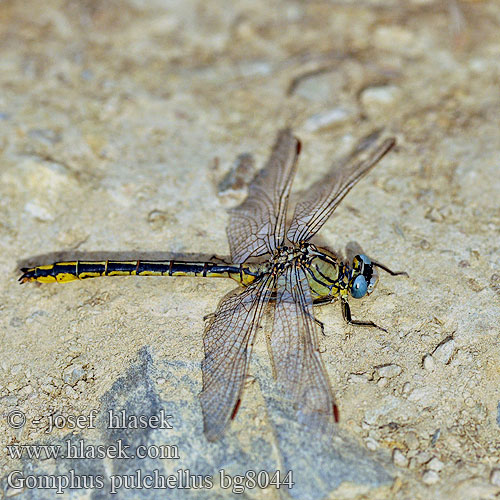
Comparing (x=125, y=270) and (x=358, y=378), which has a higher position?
(x=125, y=270)

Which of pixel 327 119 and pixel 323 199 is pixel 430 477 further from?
pixel 327 119

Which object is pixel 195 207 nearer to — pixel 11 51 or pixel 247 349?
pixel 247 349

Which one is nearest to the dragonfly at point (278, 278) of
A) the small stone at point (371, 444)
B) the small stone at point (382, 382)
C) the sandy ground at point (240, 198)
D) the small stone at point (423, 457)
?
the sandy ground at point (240, 198)

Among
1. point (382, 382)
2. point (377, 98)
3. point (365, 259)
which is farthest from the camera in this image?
point (377, 98)

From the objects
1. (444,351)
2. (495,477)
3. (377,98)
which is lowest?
(495,477)

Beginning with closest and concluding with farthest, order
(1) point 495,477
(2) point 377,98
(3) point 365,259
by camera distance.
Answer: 1. (1) point 495,477
2. (3) point 365,259
3. (2) point 377,98

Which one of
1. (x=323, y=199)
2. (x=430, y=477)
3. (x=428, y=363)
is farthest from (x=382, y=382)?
(x=323, y=199)

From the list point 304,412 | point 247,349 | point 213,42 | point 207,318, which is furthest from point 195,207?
point 213,42
